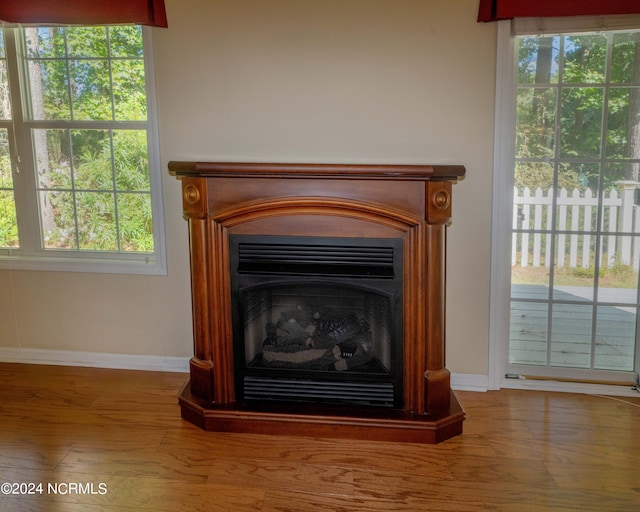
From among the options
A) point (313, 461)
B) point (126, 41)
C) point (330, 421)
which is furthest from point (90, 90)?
point (313, 461)

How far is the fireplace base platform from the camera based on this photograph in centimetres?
265

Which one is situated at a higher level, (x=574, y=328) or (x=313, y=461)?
(x=574, y=328)

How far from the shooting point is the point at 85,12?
294 centimetres

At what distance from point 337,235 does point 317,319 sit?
0.46 metres

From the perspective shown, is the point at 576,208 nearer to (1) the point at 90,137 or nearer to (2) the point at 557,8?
(2) the point at 557,8

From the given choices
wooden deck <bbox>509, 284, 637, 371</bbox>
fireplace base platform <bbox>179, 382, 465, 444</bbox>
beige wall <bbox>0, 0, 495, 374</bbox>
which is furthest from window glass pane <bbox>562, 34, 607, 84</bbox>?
fireplace base platform <bbox>179, 382, 465, 444</bbox>

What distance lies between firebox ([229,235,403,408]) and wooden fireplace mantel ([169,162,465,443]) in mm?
48

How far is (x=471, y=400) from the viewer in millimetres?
3049

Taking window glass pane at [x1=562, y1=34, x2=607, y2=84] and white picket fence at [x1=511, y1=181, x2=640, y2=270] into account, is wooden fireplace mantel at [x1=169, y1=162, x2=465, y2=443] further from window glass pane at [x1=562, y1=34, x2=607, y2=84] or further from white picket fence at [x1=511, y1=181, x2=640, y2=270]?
window glass pane at [x1=562, y1=34, x2=607, y2=84]

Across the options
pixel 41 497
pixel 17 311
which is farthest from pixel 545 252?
pixel 17 311

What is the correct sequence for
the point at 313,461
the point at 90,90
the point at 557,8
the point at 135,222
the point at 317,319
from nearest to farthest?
1. the point at 313,461
2. the point at 557,8
3. the point at 317,319
4. the point at 90,90
5. the point at 135,222

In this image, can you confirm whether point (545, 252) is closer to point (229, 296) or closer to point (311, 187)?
point (311, 187)

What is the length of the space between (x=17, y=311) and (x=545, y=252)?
3.10 m

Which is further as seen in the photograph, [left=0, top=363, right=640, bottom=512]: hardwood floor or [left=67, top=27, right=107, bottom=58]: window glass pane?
[left=67, top=27, right=107, bottom=58]: window glass pane
